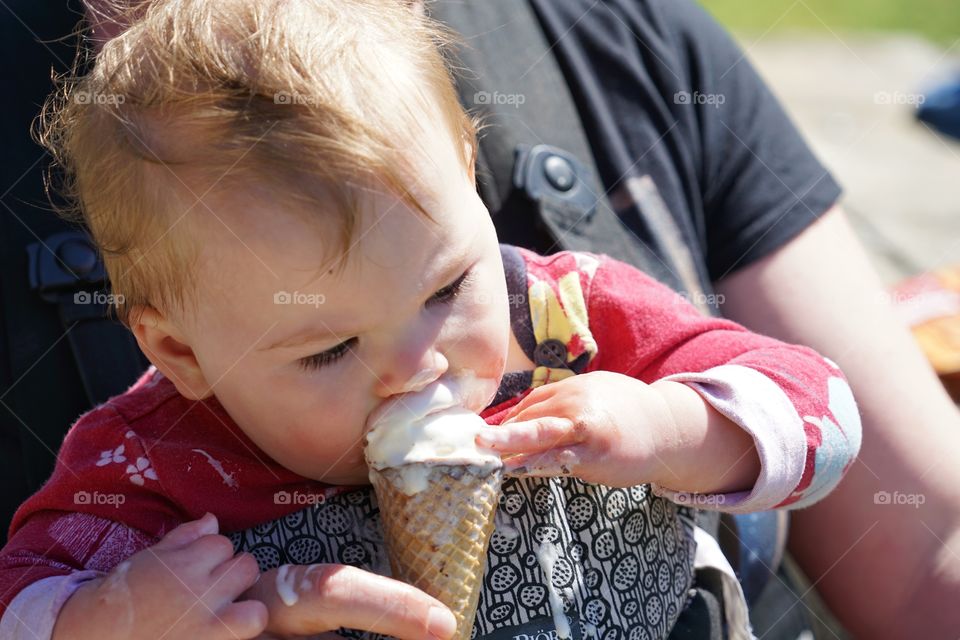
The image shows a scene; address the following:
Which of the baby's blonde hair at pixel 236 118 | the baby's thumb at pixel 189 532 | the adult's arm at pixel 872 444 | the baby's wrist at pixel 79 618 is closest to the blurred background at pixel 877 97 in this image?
the adult's arm at pixel 872 444

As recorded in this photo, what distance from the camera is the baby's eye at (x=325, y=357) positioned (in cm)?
122

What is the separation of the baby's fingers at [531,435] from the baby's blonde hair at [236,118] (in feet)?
0.91

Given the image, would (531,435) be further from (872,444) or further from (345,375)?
(872,444)

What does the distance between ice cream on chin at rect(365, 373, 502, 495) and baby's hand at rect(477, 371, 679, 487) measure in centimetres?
2

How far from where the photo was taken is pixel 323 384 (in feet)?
4.02

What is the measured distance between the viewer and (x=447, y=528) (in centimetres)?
123

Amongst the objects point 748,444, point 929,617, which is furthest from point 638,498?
point 929,617

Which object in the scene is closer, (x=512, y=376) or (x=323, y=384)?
(x=323, y=384)

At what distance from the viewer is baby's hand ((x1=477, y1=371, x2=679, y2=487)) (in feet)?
4.04

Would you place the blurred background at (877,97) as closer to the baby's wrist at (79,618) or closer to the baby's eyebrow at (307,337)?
the baby's eyebrow at (307,337)

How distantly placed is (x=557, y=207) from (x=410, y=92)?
0.47m

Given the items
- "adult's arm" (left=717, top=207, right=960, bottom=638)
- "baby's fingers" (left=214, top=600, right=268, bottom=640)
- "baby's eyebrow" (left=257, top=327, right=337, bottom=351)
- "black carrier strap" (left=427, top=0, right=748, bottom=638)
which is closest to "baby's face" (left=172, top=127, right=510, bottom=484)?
"baby's eyebrow" (left=257, top=327, right=337, bottom=351)

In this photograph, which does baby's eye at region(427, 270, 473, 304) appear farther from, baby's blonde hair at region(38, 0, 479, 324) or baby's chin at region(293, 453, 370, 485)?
baby's chin at region(293, 453, 370, 485)

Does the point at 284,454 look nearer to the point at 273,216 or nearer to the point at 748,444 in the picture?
the point at 273,216
